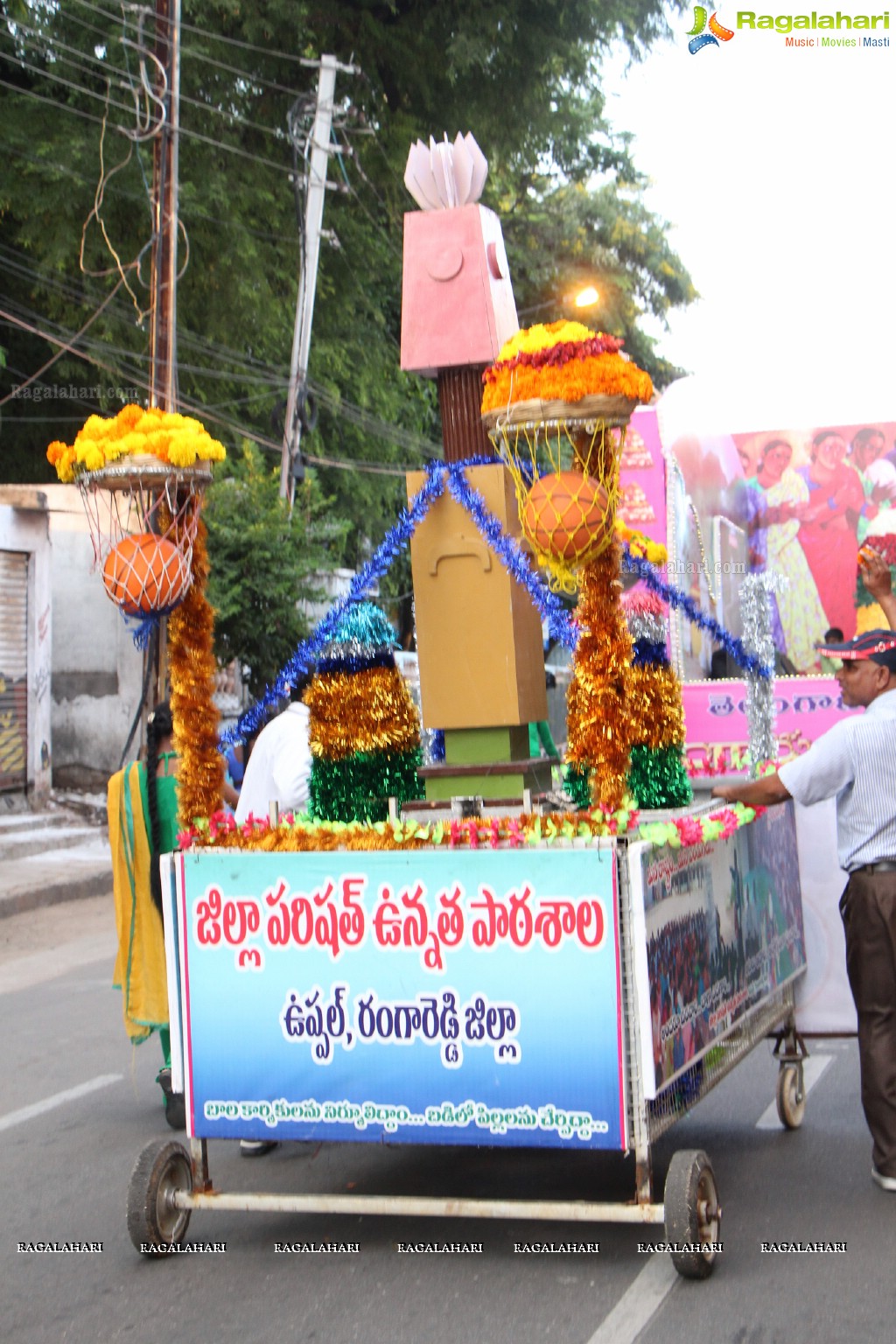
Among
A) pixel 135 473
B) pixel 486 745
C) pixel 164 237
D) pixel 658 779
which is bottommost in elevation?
pixel 658 779

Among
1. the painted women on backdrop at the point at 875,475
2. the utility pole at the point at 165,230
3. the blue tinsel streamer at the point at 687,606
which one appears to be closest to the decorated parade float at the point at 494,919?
the blue tinsel streamer at the point at 687,606

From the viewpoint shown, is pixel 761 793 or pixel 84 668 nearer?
pixel 761 793

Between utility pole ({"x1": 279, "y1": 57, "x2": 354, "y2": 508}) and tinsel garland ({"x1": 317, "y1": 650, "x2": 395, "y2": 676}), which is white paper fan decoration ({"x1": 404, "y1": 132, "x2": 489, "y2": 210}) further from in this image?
utility pole ({"x1": 279, "y1": 57, "x2": 354, "y2": 508})

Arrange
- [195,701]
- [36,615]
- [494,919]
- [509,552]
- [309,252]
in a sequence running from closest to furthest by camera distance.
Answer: [494,919] < [195,701] < [509,552] < [36,615] < [309,252]

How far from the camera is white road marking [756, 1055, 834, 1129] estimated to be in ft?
19.7

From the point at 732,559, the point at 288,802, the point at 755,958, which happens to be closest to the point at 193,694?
the point at 288,802

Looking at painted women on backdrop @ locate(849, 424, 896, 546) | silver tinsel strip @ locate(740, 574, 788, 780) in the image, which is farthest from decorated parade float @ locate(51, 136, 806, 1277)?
painted women on backdrop @ locate(849, 424, 896, 546)

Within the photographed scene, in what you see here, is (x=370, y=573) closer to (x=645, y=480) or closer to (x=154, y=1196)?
(x=154, y=1196)

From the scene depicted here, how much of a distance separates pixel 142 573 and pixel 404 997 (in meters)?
1.68

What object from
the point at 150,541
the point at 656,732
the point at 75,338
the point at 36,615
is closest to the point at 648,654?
the point at 656,732

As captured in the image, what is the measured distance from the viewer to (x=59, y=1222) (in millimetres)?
5223

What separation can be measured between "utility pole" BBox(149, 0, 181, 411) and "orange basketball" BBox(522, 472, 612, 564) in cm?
1067

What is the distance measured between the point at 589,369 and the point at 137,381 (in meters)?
16.3

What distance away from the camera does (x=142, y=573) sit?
16.6 ft
